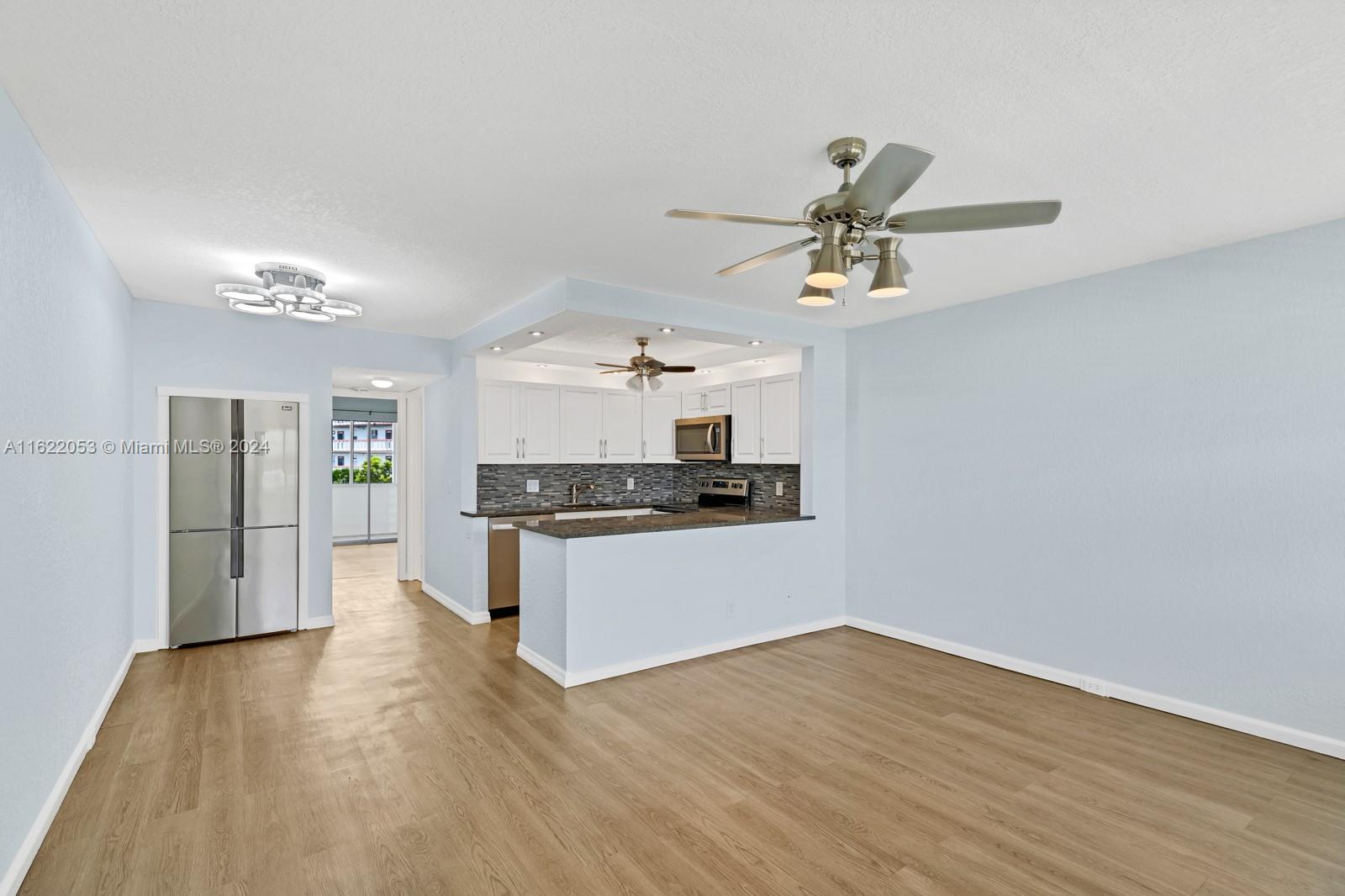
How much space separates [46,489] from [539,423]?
13.5ft

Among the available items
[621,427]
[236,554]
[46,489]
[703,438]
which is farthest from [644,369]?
[46,489]

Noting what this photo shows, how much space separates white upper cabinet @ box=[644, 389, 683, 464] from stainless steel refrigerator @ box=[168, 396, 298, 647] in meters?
3.44

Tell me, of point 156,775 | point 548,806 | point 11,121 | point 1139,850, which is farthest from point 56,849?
point 1139,850

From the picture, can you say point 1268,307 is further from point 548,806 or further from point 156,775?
point 156,775

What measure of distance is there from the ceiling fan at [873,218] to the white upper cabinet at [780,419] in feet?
10.3

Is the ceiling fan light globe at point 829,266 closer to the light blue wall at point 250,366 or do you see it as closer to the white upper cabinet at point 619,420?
the white upper cabinet at point 619,420

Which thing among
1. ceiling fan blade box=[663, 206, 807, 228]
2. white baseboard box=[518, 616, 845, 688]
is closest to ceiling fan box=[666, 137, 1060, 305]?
ceiling fan blade box=[663, 206, 807, 228]

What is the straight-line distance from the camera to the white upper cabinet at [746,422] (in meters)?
6.10

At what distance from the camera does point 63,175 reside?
262 cm

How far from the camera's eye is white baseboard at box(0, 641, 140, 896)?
208cm

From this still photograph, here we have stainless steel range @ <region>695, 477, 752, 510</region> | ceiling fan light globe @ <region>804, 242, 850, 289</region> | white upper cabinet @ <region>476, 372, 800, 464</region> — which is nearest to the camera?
ceiling fan light globe @ <region>804, 242, 850, 289</region>

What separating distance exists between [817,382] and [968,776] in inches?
126

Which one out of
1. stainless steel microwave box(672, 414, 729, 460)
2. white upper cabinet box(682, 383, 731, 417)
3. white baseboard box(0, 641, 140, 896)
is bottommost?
white baseboard box(0, 641, 140, 896)

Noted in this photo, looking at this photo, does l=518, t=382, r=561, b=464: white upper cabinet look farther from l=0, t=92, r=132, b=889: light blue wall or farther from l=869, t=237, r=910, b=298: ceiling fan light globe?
l=869, t=237, r=910, b=298: ceiling fan light globe
